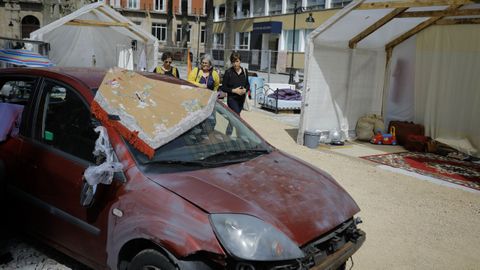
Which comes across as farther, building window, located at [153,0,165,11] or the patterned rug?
building window, located at [153,0,165,11]

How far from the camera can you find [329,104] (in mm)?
10352

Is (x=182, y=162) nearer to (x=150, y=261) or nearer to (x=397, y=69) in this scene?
(x=150, y=261)

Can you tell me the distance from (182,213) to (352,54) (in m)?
8.93

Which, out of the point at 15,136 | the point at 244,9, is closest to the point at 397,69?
the point at 15,136

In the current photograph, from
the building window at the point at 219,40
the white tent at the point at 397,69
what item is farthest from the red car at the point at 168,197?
the building window at the point at 219,40

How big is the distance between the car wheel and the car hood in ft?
1.22

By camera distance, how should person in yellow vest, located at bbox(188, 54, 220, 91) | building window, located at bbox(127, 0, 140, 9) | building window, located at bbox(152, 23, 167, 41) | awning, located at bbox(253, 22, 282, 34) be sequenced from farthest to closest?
building window, located at bbox(152, 23, 167, 41) → building window, located at bbox(127, 0, 140, 9) → awning, located at bbox(253, 22, 282, 34) → person in yellow vest, located at bbox(188, 54, 220, 91)

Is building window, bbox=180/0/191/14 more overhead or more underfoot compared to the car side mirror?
more overhead

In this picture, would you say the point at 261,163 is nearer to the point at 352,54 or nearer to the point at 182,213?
the point at 182,213

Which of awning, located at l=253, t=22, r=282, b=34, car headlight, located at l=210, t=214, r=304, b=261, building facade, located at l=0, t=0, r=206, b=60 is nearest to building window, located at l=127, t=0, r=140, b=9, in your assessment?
building facade, located at l=0, t=0, r=206, b=60

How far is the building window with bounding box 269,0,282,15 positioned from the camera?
40.1m

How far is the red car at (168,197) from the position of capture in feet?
8.07

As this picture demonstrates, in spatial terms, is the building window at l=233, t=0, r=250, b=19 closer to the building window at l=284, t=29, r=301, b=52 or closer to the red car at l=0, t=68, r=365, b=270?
the building window at l=284, t=29, r=301, b=52

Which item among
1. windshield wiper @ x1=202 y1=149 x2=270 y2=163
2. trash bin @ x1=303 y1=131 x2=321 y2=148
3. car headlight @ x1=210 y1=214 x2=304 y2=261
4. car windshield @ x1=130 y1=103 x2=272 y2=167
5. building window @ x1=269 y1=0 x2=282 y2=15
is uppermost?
building window @ x1=269 y1=0 x2=282 y2=15
